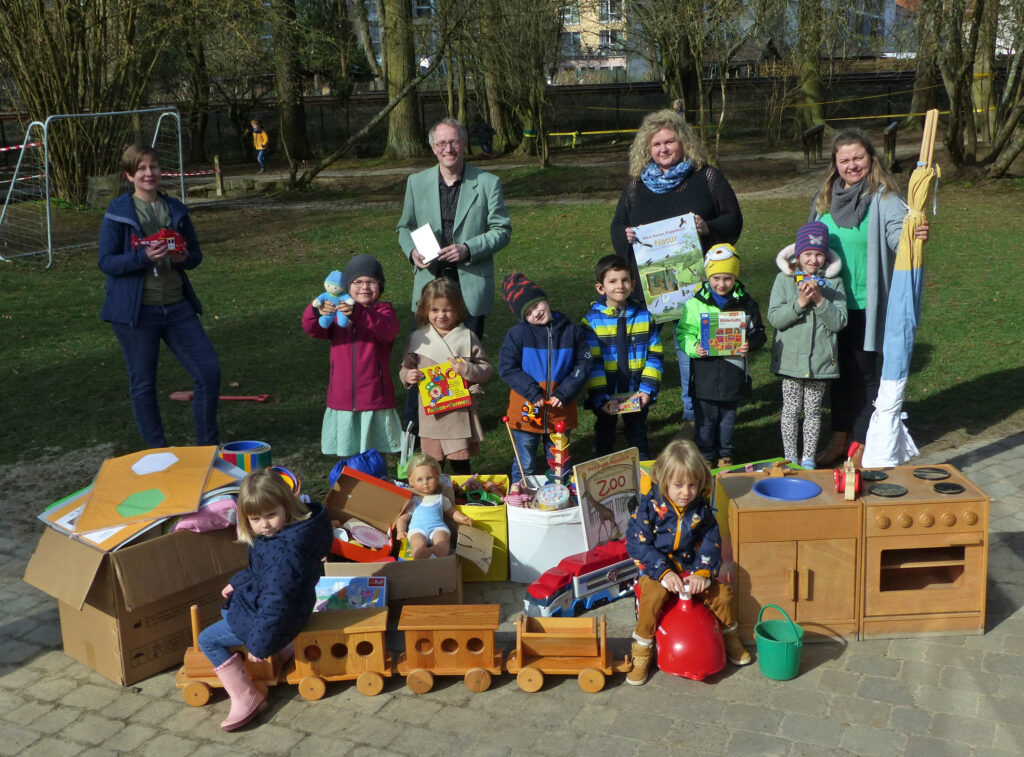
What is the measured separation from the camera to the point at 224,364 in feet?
32.4

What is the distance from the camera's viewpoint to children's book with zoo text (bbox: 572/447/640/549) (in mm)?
5242

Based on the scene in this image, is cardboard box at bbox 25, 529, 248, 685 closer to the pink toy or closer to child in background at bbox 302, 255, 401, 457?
child in background at bbox 302, 255, 401, 457

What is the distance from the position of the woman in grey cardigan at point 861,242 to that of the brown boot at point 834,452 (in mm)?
164

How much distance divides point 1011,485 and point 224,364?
6925 millimetres

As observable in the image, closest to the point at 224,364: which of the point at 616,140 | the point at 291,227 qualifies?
the point at 291,227

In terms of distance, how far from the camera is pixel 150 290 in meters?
6.25

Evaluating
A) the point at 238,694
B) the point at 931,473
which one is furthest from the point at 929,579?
the point at 238,694

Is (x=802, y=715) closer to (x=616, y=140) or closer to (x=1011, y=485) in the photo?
(x=1011, y=485)

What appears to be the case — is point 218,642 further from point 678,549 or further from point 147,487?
point 678,549

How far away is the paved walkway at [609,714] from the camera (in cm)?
401

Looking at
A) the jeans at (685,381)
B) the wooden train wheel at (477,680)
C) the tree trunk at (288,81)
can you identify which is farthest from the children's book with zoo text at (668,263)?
the tree trunk at (288,81)

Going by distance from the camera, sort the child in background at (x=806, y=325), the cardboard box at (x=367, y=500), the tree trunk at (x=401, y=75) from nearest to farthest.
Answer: the cardboard box at (x=367, y=500)
the child in background at (x=806, y=325)
the tree trunk at (x=401, y=75)

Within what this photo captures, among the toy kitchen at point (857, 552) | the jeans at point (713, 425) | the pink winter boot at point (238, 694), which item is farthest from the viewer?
the jeans at point (713, 425)

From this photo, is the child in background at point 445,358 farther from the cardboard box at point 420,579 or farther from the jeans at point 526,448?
the cardboard box at point 420,579
